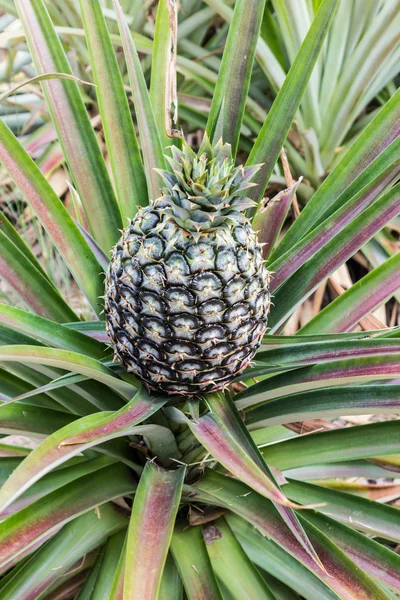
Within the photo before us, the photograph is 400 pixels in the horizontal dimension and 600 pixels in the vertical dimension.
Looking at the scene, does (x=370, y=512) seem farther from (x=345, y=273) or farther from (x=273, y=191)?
(x=273, y=191)

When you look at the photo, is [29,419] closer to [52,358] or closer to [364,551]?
[52,358]

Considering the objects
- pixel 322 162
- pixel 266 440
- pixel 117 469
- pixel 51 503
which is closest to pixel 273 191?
pixel 322 162

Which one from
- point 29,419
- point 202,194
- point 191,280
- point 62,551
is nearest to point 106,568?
point 62,551

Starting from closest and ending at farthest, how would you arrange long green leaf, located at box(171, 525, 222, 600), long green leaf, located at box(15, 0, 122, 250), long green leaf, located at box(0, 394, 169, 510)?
1. long green leaf, located at box(0, 394, 169, 510)
2. long green leaf, located at box(171, 525, 222, 600)
3. long green leaf, located at box(15, 0, 122, 250)

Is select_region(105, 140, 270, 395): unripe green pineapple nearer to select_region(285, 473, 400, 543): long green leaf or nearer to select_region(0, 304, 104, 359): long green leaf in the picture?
select_region(0, 304, 104, 359): long green leaf

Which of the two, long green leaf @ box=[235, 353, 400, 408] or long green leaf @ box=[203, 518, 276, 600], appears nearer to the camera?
long green leaf @ box=[235, 353, 400, 408]

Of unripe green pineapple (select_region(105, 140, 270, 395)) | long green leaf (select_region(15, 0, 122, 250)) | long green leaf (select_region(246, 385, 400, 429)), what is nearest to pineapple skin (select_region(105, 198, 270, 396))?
unripe green pineapple (select_region(105, 140, 270, 395))

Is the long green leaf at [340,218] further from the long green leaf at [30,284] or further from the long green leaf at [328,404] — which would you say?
the long green leaf at [30,284]
